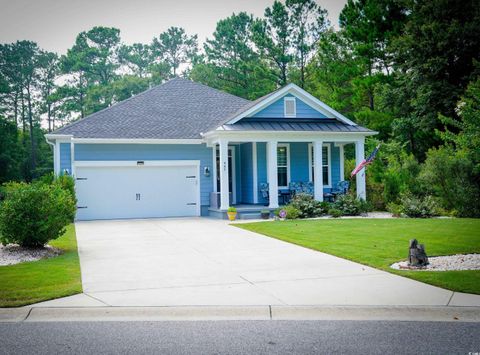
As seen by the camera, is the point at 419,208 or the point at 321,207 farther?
the point at 321,207

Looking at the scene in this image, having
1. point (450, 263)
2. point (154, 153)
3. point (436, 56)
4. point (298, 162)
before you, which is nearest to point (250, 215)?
point (298, 162)

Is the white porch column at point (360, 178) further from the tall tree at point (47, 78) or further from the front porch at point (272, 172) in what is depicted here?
the tall tree at point (47, 78)

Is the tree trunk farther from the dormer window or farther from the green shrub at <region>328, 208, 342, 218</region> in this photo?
the green shrub at <region>328, 208, 342, 218</region>

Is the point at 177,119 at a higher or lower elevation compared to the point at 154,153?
higher

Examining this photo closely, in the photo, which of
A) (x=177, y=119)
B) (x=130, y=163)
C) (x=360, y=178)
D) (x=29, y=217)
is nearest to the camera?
(x=29, y=217)

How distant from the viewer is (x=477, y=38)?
23.8m

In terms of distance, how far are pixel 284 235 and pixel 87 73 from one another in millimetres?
43525

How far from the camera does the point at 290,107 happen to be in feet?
68.3

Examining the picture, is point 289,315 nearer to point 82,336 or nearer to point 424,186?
point 82,336

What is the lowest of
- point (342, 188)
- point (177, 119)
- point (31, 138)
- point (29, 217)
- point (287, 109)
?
point (29, 217)

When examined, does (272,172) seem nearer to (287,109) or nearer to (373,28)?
(287,109)

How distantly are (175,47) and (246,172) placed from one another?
125 ft

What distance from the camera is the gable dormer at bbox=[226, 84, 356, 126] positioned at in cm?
2038

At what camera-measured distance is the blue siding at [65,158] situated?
63.4ft
